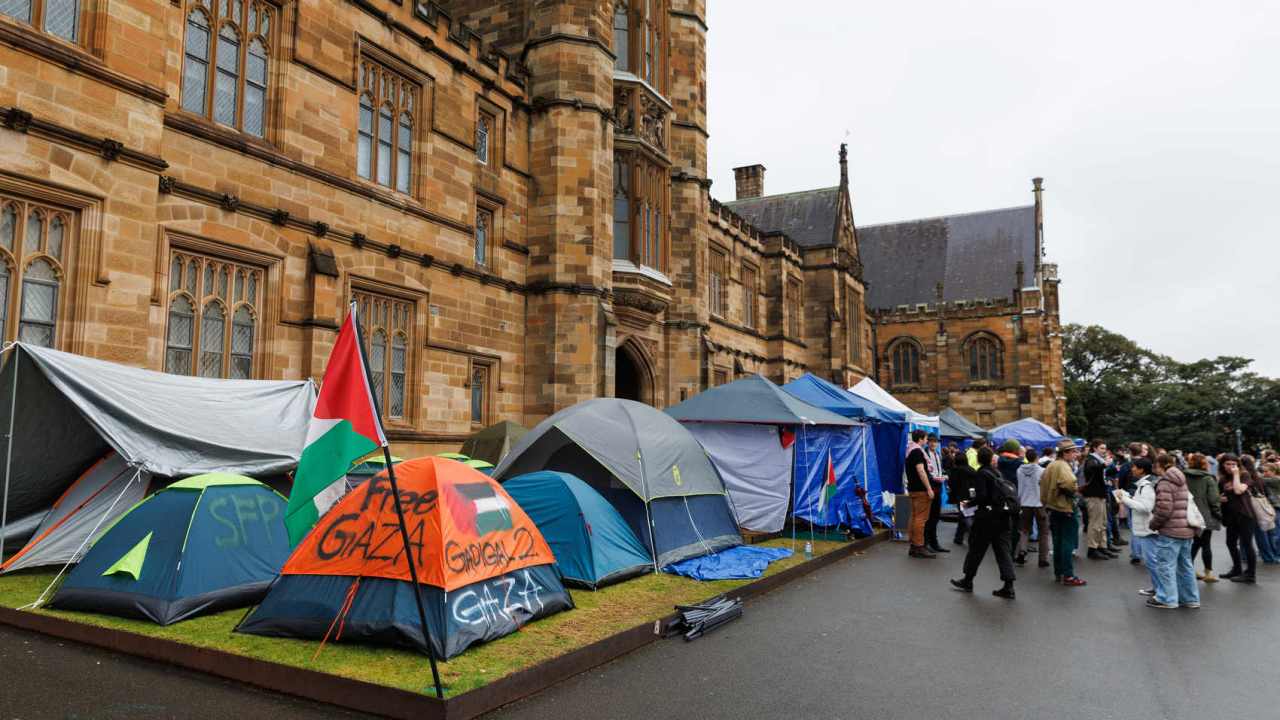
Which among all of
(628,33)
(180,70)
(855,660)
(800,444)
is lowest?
(855,660)

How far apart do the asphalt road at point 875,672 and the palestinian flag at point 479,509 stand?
1.69 metres

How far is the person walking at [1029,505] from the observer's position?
13.2m

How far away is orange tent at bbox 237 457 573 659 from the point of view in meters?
6.76

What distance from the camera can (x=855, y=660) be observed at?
7.25 m

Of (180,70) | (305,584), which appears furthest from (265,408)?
(180,70)

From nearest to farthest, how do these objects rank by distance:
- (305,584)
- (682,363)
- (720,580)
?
(305,584)
(720,580)
(682,363)

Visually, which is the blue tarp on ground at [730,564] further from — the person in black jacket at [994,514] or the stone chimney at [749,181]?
the stone chimney at [749,181]

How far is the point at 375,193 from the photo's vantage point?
14750mm

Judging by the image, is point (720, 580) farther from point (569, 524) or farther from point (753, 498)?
point (753, 498)

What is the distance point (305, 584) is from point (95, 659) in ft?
5.48

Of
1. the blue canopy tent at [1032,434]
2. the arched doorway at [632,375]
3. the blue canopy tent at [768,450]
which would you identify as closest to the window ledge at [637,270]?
the arched doorway at [632,375]

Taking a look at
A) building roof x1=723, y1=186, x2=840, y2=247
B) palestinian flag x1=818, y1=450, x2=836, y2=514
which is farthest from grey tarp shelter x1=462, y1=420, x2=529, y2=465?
building roof x1=723, y1=186, x2=840, y2=247

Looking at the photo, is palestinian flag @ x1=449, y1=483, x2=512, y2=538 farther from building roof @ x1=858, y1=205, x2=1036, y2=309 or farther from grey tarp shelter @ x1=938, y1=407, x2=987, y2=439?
building roof @ x1=858, y1=205, x2=1036, y2=309

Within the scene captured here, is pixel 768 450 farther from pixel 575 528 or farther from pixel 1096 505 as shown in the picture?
pixel 575 528
